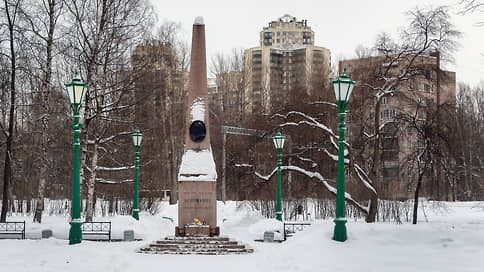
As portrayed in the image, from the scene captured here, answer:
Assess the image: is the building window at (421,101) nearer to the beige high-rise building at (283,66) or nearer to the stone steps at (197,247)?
the stone steps at (197,247)

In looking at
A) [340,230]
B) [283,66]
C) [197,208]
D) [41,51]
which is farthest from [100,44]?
[283,66]

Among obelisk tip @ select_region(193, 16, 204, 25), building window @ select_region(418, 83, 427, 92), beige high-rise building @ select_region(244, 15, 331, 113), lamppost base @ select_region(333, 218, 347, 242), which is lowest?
lamppost base @ select_region(333, 218, 347, 242)

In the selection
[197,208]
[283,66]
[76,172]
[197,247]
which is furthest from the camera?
[283,66]

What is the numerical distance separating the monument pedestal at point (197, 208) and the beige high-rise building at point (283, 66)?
16483 millimetres

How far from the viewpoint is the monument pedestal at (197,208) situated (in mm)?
19094

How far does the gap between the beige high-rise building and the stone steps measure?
18.6 m

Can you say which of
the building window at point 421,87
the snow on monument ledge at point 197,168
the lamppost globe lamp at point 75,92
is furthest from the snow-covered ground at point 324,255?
the building window at point 421,87

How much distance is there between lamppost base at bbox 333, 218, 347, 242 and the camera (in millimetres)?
11578

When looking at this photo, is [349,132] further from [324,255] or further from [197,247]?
[324,255]

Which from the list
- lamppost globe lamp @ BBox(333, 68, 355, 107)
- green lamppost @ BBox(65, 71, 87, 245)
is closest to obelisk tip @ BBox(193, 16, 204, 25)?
green lamppost @ BBox(65, 71, 87, 245)

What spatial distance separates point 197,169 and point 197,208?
138cm

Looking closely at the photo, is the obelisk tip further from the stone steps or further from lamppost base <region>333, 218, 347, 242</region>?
lamppost base <region>333, 218, 347, 242</region>

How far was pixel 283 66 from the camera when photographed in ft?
291

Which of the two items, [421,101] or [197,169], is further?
[421,101]
